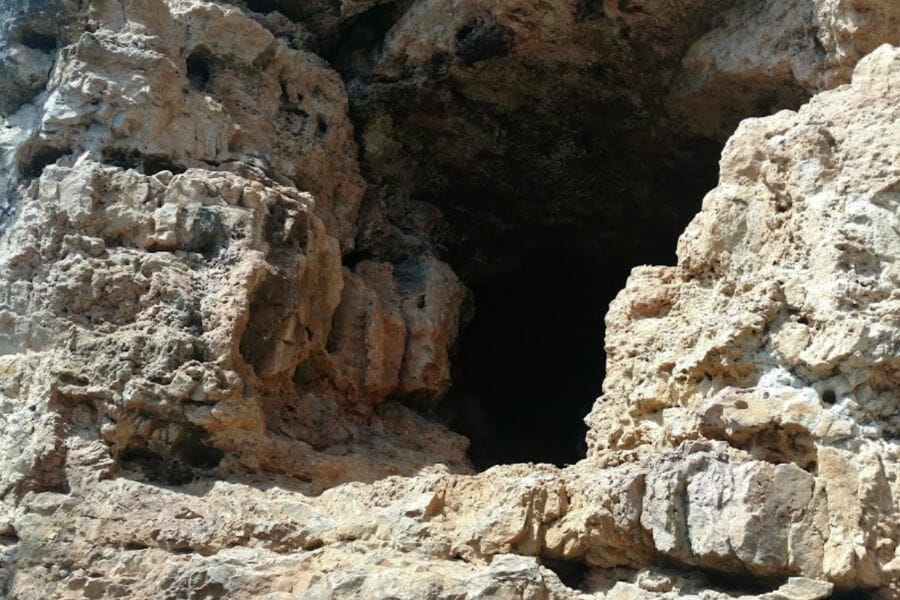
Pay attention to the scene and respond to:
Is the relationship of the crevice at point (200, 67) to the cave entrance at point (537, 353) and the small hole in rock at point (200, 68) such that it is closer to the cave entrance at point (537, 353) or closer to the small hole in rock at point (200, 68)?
the small hole in rock at point (200, 68)

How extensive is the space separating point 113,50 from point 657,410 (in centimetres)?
295

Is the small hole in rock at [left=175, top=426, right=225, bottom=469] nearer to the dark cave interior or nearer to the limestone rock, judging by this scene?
the limestone rock

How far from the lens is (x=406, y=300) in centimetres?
653

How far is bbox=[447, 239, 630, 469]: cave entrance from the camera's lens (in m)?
8.12

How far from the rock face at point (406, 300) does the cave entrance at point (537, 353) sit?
0.94m

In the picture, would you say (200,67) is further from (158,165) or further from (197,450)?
(197,450)

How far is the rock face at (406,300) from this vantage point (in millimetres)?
4199

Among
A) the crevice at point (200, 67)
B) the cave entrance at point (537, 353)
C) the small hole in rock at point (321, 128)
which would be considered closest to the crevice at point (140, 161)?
the crevice at point (200, 67)

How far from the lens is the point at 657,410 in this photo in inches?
195

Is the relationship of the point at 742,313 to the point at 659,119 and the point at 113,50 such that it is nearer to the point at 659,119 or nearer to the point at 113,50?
the point at 659,119

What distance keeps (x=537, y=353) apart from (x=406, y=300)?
2464 millimetres

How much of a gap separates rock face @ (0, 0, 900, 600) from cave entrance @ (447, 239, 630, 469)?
36.8 inches

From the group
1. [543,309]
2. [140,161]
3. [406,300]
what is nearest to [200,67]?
[140,161]

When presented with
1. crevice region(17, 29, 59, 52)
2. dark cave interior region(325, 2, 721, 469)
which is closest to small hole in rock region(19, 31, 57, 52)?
crevice region(17, 29, 59, 52)
